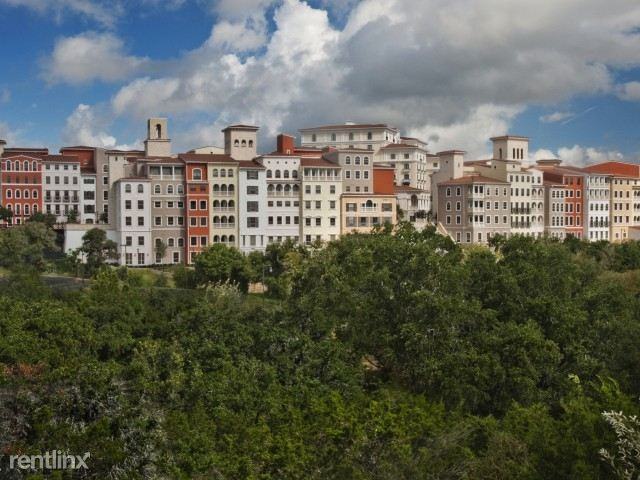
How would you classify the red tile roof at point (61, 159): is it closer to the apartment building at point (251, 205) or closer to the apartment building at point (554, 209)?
the apartment building at point (251, 205)

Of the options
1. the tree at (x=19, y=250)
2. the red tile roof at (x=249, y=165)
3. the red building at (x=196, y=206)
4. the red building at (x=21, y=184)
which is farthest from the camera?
the red building at (x=21, y=184)

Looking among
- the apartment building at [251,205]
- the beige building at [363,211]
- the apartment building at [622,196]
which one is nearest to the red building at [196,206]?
the apartment building at [251,205]

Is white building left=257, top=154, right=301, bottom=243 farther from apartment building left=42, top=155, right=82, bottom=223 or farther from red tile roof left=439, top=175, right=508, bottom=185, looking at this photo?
apartment building left=42, top=155, right=82, bottom=223

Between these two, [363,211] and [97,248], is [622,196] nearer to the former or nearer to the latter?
[363,211]

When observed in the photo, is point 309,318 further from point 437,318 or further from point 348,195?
point 348,195

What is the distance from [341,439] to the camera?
19750 mm

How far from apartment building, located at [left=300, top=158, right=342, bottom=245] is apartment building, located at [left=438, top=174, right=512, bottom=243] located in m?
17.3

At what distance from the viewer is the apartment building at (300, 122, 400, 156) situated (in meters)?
99.8

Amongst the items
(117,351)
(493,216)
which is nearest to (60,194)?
(493,216)

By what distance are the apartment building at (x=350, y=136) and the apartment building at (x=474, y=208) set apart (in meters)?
11.7

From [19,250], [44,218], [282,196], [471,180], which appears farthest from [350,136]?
[19,250]

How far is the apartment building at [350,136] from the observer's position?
9975 centimetres

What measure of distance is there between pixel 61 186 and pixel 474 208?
158ft

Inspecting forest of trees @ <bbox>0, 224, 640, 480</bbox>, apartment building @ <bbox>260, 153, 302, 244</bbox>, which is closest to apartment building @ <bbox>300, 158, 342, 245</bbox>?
apartment building @ <bbox>260, 153, 302, 244</bbox>
